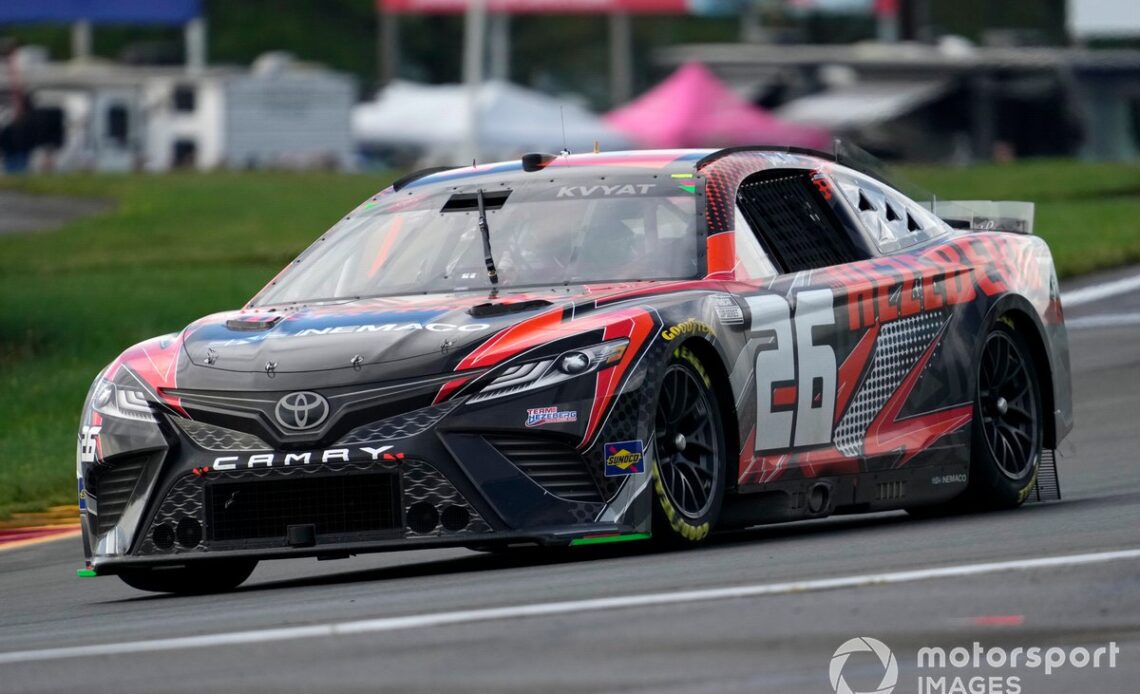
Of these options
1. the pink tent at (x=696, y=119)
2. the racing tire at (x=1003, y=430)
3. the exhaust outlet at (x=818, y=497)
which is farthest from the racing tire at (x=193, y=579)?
the pink tent at (x=696, y=119)

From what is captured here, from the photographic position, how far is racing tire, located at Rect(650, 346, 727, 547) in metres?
7.69

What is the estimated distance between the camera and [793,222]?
29.9ft

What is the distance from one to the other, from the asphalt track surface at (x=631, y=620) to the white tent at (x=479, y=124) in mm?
49220

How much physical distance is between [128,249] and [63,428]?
70.2ft

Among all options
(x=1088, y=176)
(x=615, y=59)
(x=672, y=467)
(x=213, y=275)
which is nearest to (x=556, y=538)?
(x=672, y=467)

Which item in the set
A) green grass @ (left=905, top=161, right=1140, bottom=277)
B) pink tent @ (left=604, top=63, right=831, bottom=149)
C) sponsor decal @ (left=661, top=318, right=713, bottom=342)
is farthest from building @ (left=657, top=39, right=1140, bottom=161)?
sponsor decal @ (left=661, top=318, right=713, bottom=342)

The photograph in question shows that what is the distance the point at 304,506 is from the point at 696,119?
48927 mm

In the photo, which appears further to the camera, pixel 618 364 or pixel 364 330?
pixel 364 330

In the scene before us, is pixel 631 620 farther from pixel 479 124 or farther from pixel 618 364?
pixel 479 124

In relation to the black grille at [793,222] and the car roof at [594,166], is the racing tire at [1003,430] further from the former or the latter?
the car roof at [594,166]

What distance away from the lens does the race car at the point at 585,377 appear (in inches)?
292

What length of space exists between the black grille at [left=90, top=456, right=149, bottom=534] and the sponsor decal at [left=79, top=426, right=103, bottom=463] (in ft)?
0.21

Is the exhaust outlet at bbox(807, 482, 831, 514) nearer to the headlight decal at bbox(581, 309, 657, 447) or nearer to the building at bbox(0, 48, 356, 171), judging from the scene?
the headlight decal at bbox(581, 309, 657, 447)

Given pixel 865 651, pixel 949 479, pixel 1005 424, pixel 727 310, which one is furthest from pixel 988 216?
pixel 865 651
